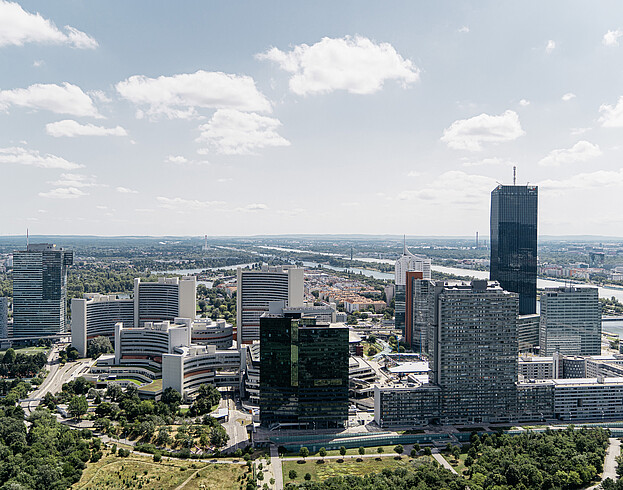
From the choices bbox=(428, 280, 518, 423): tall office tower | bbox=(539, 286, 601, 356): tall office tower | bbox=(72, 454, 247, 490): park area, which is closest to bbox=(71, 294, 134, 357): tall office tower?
bbox=(72, 454, 247, 490): park area

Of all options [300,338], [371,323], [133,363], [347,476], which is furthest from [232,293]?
[347,476]

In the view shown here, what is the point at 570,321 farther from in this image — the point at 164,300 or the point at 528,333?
the point at 164,300

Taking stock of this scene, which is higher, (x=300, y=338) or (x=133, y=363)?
(x=300, y=338)

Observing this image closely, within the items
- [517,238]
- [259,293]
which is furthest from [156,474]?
[517,238]

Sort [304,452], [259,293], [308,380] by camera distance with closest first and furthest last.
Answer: [304,452] → [308,380] → [259,293]

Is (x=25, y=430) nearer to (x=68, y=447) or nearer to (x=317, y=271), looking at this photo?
(x=68, y=447)

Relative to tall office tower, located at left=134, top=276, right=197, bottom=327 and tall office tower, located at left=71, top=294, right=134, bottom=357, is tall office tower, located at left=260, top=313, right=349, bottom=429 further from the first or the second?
tall office tower, located at left=71, top=294, right=134, bottom=357

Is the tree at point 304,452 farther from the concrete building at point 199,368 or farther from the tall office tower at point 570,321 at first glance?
the tall office tower at point 570,321
